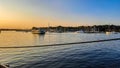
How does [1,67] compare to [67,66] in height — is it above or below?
above

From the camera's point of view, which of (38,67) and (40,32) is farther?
Answer: (40,32)

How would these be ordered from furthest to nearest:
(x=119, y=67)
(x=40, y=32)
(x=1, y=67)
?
(x=40, y=32) → (x=119, y=67) → (x=1, y=67)

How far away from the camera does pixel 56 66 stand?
61.1 feet

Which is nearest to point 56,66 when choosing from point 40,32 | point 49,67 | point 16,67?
point 49,67

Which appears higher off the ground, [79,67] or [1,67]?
[1,67]

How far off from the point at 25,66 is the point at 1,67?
10937 mm

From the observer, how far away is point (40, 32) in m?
160

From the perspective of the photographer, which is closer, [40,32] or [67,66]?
[67,66]

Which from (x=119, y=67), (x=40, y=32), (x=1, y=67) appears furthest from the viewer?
(x=40, y=32)

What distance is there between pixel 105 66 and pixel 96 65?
88 cm

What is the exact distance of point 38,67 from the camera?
18.3 metres

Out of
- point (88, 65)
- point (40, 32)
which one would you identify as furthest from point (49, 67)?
point (40, 32)

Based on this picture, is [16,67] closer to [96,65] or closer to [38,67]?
[38,67]

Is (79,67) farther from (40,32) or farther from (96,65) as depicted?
(40,32)
